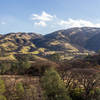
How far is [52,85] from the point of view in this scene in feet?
78.3

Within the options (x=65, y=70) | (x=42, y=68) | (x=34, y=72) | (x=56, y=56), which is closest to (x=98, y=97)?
(x=65, y=70)

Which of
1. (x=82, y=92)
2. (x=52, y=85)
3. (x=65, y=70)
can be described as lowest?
(x=82, y=92)

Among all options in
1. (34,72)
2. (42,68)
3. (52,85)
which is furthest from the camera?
(34,72)

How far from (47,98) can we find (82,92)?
7913mm

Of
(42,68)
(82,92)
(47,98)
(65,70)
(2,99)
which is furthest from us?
(42,68)

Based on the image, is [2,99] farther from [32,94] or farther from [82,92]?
[82,92]

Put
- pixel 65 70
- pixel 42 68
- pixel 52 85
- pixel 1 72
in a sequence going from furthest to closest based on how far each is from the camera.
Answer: pixel 1 72 < pixel 42 68 < pixel 65 70 < pixel 52 85

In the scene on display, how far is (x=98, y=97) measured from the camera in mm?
22469

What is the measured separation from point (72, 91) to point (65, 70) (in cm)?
548

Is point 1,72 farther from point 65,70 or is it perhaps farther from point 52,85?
point 52,85

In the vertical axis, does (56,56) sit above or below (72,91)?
above

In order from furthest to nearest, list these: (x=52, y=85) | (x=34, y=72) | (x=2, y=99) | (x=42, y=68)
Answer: (x=34, y=72), (x=42, y=68), (x=52, y=85), (x=2, y=99)

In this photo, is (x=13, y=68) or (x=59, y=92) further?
(x=13, y=68)

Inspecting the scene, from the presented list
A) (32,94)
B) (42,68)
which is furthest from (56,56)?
(32,94)
